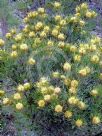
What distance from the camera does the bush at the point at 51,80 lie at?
145 inches

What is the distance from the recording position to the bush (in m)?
3.69

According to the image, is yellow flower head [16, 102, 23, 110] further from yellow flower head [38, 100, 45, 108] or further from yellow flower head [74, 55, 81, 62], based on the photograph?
yellow flower head [74, 55, 81, 62]

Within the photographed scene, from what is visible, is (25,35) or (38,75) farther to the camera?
(25,35)

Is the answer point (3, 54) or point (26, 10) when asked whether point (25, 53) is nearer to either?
point (3, 54)

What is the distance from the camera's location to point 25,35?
15.1 ft

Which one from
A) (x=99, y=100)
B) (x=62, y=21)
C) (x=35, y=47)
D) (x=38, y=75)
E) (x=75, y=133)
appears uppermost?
(x=62, y=21)

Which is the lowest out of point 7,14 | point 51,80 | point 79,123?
point 79,123

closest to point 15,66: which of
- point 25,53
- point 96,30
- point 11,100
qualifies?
point 25,53

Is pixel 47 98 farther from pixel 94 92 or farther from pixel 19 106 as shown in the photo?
pixel 94 92

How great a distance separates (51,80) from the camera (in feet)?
12.9

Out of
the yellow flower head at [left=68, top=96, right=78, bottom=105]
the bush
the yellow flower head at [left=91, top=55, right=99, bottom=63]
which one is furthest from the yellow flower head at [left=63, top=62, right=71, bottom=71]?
the yellow flower head at [left=68, top=96, right=78, bottom=105]

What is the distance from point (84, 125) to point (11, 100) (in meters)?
0.68

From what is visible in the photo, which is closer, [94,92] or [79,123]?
[79,123]

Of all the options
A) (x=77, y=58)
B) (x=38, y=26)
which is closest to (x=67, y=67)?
(x=77, y=58)
